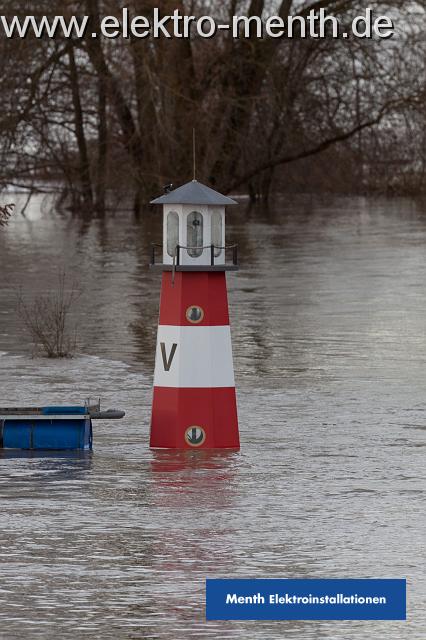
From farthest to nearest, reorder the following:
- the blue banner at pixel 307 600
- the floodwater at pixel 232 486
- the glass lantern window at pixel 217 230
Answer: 1. the glass lantern window at pixel 217 230
2. the floodwater at pixel 232 486
3. the blue banner at pixel 307 600

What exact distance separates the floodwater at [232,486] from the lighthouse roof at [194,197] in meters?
1.51

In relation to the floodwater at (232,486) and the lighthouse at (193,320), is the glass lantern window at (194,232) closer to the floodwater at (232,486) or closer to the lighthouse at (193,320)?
the lighthouse at (193,320)

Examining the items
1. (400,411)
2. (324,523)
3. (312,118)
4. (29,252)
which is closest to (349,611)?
(324,523)

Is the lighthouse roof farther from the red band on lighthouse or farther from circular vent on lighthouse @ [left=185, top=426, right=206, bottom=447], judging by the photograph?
circular vent on lighthouse @ [left=185, top=426, right=206, bottom=447]

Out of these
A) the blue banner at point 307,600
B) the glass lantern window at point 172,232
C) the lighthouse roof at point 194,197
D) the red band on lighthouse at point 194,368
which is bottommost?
the blue banner at point 307,600

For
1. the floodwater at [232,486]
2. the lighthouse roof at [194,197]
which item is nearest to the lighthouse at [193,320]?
the lighthouse roof at [194,197]

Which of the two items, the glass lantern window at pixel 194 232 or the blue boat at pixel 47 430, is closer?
the glass lantern window at pixel 194 232

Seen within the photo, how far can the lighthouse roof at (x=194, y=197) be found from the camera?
1074cm

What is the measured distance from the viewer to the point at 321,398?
13.9m

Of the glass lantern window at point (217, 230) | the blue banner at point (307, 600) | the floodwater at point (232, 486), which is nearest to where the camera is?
the blue banner at point (307, 600)

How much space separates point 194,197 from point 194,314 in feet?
2.28

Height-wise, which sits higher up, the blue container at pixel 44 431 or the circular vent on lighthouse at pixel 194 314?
the circular vent on lighthouse at pixel 194 314

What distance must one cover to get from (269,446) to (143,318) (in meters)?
10.1

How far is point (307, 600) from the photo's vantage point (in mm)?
7145
